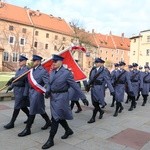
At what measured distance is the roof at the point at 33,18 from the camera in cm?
5490

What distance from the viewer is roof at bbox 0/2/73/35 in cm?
5490

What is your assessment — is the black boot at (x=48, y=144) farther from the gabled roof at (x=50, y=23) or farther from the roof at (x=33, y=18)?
the gabled roof at (x=50, y=23)

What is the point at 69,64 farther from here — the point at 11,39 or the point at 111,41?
the point at 111,41

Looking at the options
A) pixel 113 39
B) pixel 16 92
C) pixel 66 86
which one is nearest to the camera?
pixel 66 86

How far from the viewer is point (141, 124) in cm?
848

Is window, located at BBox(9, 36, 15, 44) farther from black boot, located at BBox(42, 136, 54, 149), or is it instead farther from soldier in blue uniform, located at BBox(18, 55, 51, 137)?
black boot, located at BBox(42, 136, 54, 149)

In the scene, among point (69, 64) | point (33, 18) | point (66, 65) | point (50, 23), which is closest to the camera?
point (66, 65)

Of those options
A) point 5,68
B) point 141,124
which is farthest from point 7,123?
point 5,68

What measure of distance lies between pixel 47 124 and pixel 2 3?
174ft

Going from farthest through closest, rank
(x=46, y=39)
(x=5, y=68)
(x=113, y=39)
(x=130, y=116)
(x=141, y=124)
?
1. (x=113, y=39)
2. (x=46, y=39)
3. (x=5, y=68)
4. (x=130, y=116)
5. (x=141, y=124)

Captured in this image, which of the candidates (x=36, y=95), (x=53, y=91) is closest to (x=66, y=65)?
(x=36, y=95)

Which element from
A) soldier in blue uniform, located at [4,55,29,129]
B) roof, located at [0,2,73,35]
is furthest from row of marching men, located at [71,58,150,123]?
roof, located at [0,2,73,35]

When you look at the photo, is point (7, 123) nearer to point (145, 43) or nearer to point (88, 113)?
point (88, 113)

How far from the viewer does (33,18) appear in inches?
2335
